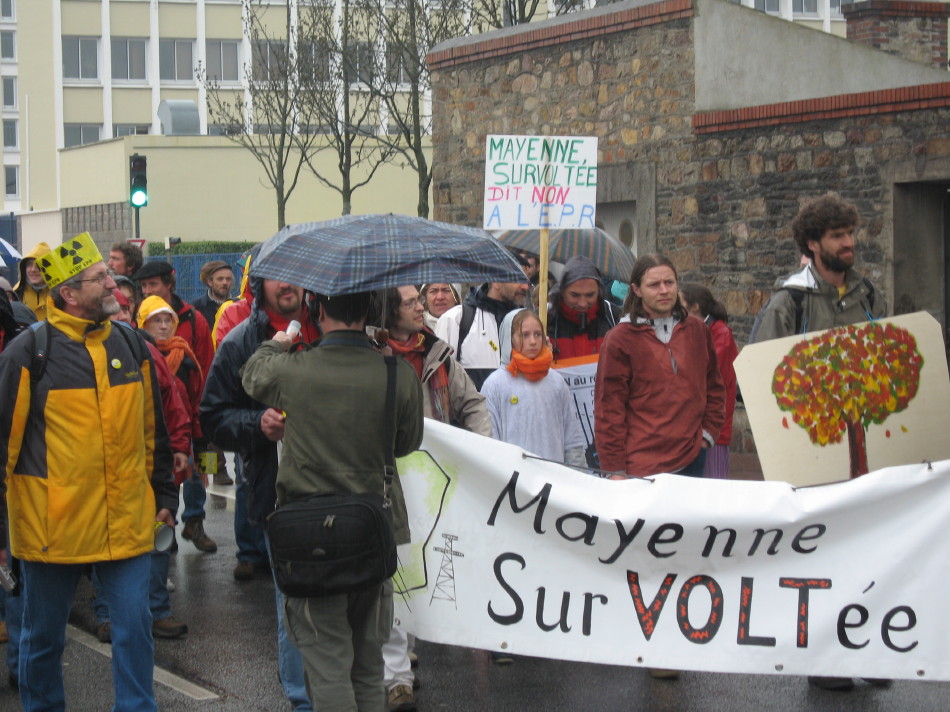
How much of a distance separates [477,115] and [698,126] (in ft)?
13.2

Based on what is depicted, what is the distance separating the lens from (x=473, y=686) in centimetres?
625

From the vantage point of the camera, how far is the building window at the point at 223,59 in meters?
61.0

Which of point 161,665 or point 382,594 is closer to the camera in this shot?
point 382,594

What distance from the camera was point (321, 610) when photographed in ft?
14.8

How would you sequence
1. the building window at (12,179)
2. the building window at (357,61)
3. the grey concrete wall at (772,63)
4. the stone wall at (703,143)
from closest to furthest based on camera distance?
the stone wall at (703,143), the grey concrete wall at (772,63), the building window at (357,61), the building window at (12,179)

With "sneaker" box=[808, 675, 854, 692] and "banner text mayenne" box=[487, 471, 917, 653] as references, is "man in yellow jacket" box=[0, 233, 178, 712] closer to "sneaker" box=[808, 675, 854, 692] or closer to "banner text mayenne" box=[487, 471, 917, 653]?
"banner text mayenne" box=[487, 471, 917, 653]

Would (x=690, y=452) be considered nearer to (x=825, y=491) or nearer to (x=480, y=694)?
(x=825, y=491)

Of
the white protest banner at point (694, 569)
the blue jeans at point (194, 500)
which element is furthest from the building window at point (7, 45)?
the white protest banner at point (694, 569)

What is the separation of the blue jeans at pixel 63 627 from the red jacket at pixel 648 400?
91.1 inches

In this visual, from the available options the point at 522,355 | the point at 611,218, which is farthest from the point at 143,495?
the point at 611,218

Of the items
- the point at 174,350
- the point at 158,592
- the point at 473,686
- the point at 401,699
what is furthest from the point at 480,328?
the point at 401,699

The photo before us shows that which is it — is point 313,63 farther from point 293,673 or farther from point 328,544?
point 328,544

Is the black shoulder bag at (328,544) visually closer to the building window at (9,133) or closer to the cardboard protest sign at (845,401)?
the cardboard protest sign at (845,401)

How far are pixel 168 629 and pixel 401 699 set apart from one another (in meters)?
1.84
